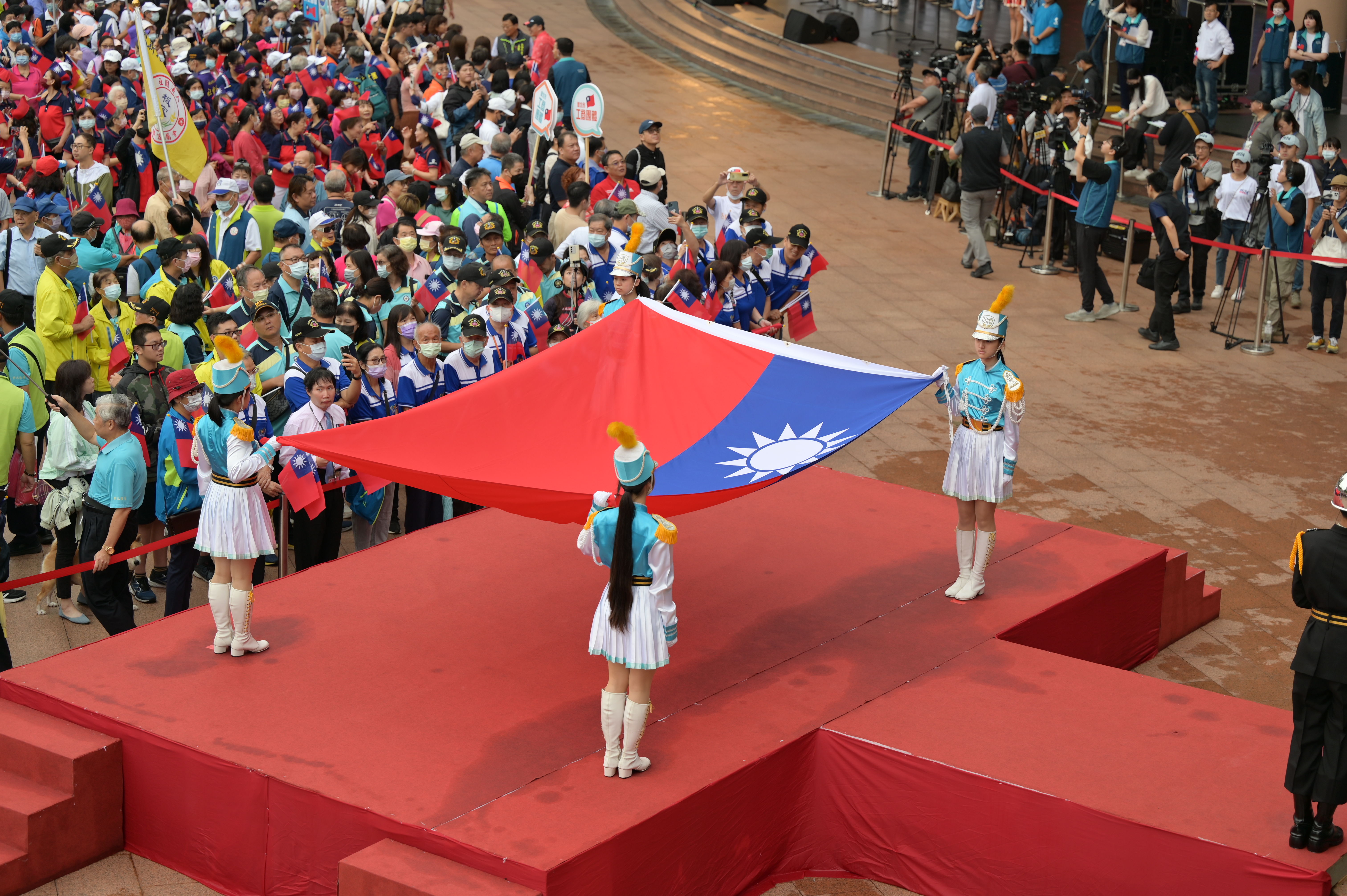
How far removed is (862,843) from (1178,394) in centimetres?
775

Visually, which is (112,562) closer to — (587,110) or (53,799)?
(53,799)

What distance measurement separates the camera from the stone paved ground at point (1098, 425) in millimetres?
9406

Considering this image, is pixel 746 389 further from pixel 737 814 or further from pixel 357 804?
pixel 357 804

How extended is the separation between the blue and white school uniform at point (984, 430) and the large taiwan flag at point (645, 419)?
0.78 feet

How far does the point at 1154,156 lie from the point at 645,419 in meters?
13.4

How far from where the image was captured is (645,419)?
8.61m

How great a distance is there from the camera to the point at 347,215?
504 inches

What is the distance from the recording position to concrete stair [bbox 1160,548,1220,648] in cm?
956

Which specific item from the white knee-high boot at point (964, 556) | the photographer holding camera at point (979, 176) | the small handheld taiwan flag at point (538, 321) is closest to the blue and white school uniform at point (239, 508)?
the small handheld taiwan flag at point (538, 321)

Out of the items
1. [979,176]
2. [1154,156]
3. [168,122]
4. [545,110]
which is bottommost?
[979,176]

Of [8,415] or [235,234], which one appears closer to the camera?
[8,415]

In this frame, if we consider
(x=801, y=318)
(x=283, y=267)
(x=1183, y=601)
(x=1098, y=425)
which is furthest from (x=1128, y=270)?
(x=283, y=267)

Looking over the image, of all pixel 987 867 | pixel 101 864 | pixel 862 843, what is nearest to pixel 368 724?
pixel 101 864

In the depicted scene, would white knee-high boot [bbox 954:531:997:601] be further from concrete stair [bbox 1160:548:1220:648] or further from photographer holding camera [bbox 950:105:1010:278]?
photographer holding camera [bbox 950:105:1010:278]
